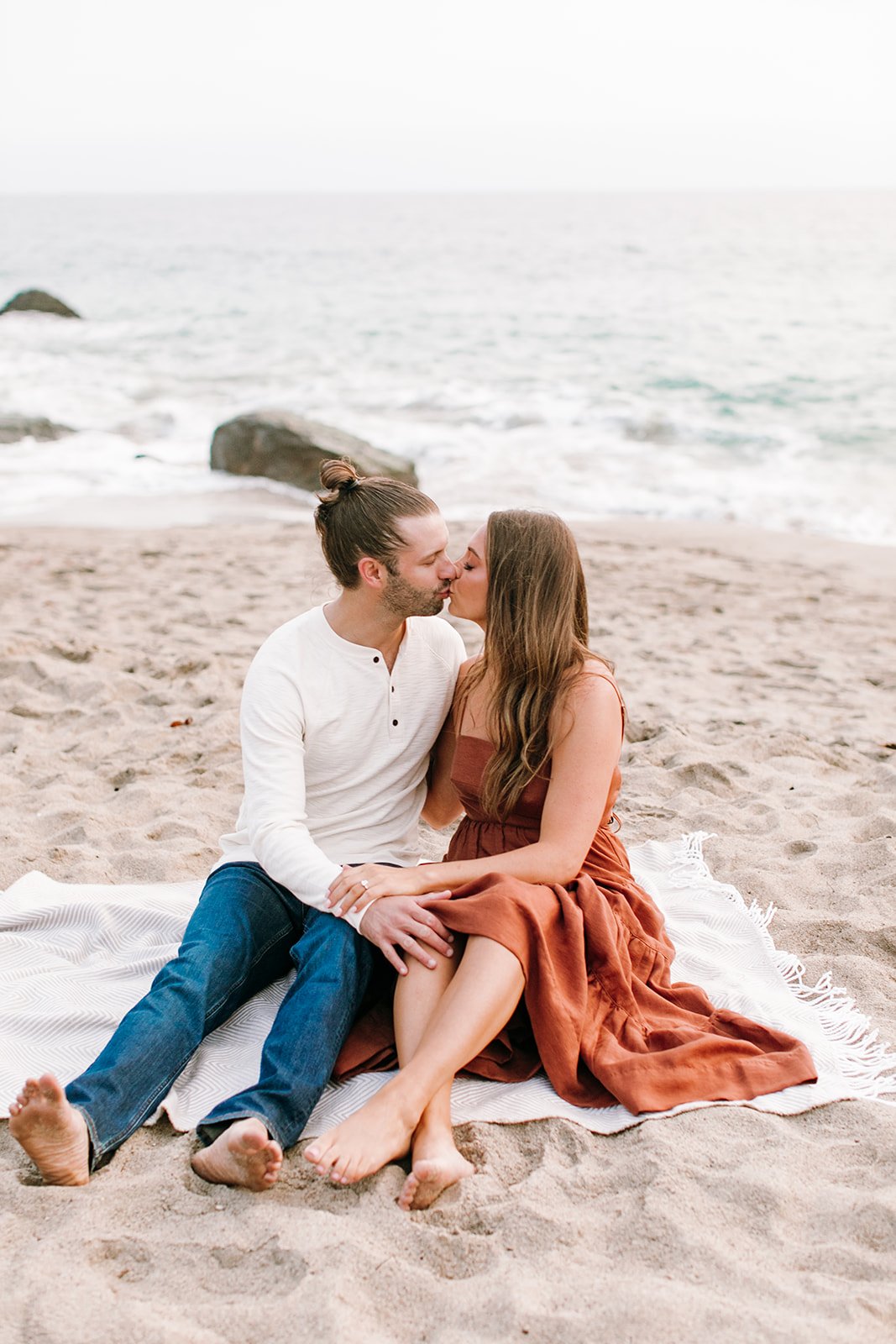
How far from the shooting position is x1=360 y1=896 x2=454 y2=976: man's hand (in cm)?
264

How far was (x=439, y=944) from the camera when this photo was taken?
2.64m

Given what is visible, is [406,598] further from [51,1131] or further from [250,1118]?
[51,1131]

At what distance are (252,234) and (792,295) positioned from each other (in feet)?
133

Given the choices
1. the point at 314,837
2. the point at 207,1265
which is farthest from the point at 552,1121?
the point at 314,837

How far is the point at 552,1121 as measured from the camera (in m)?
2.58

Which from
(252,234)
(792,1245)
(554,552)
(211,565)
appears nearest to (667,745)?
(554,552)

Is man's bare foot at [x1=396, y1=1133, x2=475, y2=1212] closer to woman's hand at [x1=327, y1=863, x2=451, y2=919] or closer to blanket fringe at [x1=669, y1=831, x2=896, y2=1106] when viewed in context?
woman's hand at [x1=327, y1=863, x2=451, y2=919]

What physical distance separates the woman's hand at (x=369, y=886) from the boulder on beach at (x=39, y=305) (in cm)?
2727

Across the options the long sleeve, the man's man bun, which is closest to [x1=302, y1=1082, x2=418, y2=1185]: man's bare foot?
the long sleeve

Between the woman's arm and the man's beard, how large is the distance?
0.47m

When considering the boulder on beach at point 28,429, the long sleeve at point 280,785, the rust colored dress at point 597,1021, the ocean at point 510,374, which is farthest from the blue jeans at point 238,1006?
the boulder on beach at point 28,429

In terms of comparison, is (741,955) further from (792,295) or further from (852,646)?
(792,295)

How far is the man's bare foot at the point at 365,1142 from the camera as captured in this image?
2.27 meters

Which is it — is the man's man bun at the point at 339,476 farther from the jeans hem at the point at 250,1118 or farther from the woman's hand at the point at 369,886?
the jeans hem at the point at 250,1118
